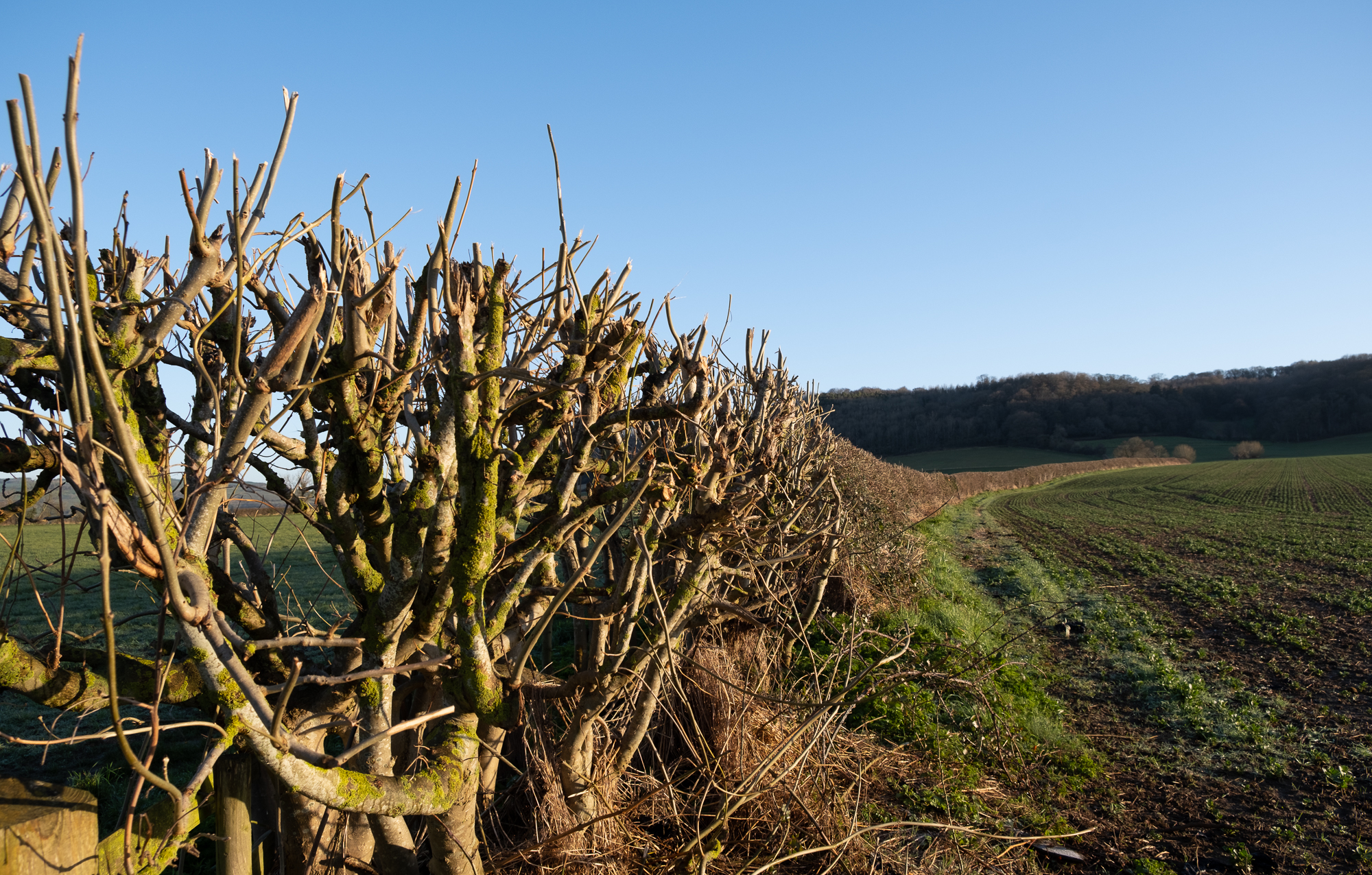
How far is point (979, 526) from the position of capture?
27141 millimetres

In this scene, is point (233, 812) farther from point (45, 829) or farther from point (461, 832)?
A: point (45, 829)

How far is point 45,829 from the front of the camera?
1.33 metres

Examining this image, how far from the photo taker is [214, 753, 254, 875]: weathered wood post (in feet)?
8.25

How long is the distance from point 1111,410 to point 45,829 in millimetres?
117367

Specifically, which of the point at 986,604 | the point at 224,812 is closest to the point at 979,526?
the point at 986,604


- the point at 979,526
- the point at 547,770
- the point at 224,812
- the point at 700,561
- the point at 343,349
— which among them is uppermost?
the point at 343,349

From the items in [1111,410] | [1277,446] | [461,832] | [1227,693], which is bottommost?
[1277,446]

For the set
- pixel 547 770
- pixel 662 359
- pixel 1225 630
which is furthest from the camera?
pixel 1225 630

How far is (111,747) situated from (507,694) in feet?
20.1

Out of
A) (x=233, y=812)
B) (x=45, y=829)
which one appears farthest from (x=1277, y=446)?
(x=45, y=829)

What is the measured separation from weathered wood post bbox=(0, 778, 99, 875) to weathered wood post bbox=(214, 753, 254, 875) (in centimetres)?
111

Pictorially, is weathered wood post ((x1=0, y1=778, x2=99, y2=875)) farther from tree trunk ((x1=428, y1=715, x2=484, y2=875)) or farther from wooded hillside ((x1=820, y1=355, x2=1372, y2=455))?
wooded hillside ((x1=820, y1=355, x2=1372, y2=455))

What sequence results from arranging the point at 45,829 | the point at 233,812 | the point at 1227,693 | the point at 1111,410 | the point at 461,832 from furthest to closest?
the point at 1111,410, the point at 1227,693, the point at 461,832, the point at 233,812, the point at 45,829

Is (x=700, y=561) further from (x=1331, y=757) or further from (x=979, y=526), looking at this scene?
(x=979, y=526)
